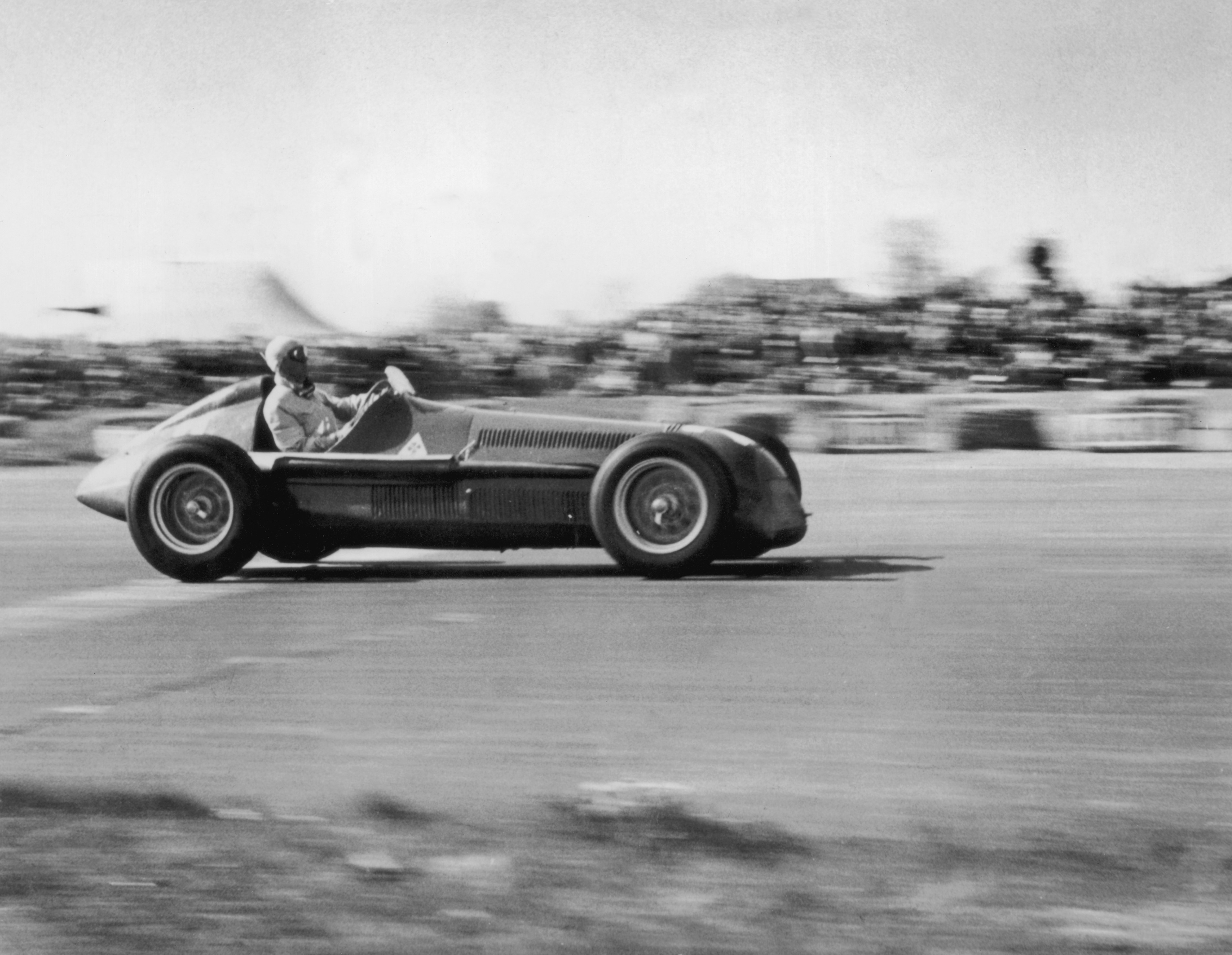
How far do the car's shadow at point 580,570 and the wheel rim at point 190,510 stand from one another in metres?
0.37

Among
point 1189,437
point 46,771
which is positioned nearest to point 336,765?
point 46,771

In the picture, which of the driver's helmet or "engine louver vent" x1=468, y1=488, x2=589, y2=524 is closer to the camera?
"engine louver vent" x1=468, y1=488, x2=589, y2=524

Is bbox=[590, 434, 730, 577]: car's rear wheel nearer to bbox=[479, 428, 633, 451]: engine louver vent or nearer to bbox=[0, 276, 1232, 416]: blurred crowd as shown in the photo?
bbox=[479, 428, 633, 451]: engine louver vent

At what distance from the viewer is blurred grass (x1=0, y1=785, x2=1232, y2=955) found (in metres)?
3.39

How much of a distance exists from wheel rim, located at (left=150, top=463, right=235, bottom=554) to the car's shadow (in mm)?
375

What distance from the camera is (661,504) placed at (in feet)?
26.6

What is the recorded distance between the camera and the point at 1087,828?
4.04m

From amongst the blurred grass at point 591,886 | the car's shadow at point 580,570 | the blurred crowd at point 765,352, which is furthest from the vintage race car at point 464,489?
the blurred crowd at point 765,352

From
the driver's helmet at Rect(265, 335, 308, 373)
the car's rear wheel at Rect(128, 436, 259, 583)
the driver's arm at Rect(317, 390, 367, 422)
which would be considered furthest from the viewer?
the driver's arm at Rect(317, 390, 367, 422)

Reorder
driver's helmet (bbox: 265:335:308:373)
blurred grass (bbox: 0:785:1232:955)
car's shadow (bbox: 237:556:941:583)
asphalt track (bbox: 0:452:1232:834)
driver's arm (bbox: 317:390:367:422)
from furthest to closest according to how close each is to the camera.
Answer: driver's arm (bbox: 317:390:367:422) → driver's helmet (bbox: 265:335:308:373) → car's shadow (bbox: 237:556:941:583) → asphalt track (bbox: 0:452:1232:834) → blurred grass (bbox: 0:785:1232:955)

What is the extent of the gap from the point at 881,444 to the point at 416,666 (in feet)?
43.6

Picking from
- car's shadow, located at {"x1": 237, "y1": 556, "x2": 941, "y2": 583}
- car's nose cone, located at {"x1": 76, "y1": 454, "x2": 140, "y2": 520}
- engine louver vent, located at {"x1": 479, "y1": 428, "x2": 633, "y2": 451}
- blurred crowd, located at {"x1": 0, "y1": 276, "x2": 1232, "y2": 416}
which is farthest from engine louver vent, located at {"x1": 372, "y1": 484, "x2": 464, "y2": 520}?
blurred crowd, located at {"x1": 0, "y1": 276, "x2": 1232, "y2": 416}

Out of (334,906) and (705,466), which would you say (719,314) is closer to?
(705,466)

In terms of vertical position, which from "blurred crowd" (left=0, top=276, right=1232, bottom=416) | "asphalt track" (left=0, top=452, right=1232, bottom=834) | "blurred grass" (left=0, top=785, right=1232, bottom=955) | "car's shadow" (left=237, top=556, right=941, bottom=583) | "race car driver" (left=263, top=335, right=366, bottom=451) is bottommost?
"blurred grass" (left=0, top=785, right=1232, bottom=955)
